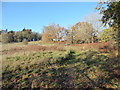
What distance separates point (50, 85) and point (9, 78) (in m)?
1.49

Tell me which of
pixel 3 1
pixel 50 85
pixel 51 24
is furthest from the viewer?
pixel 51 24

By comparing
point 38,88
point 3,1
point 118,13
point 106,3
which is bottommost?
point 38,88

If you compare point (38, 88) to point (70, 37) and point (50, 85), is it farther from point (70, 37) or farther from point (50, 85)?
point (70, 37)

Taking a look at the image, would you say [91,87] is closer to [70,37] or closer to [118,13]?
[118,13]

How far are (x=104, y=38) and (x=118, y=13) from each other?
969mm

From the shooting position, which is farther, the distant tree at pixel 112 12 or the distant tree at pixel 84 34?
the distant tree at pixel 84 34

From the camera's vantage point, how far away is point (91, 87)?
1983 millimetres

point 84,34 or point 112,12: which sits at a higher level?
point 84,34

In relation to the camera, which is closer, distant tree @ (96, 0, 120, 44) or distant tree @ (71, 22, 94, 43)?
distant tree @ (96, 0, 120, 44)

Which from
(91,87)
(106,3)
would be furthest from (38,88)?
(106,3)

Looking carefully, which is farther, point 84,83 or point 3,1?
point 84,83

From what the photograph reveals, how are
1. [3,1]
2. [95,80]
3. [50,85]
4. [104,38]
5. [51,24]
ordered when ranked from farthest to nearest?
[51,24] → [104,38] → [95,80] → [50,85] → [3,1]

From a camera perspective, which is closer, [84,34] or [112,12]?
[112,12]

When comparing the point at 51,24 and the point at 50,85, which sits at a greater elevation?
the point at 51,24
